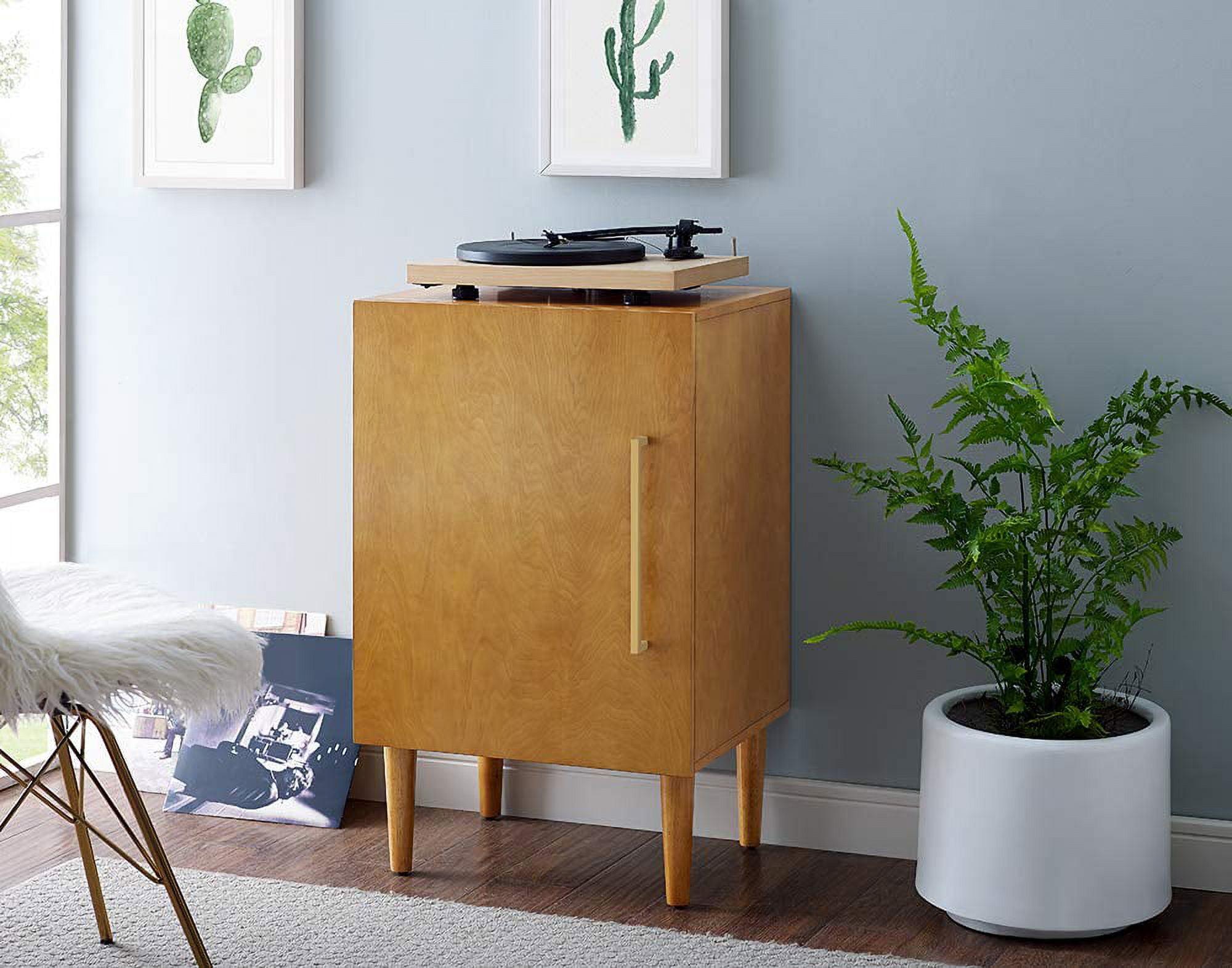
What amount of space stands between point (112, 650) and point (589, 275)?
2.84 feet

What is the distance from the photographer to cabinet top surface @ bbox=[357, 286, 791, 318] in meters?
2.54

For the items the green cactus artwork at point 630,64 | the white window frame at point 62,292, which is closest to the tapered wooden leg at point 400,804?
the white window frame at point 62,292

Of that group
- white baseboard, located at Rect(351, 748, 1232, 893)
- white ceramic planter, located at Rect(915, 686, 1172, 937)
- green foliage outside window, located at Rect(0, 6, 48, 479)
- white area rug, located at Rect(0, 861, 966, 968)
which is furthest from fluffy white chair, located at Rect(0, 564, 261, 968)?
green foliage outside window, located at Rect(0, 6, 48, 479)

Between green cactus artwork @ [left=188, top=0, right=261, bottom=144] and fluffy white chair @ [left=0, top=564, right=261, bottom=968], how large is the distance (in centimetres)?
102

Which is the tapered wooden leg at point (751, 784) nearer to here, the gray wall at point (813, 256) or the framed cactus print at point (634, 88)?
the gray wall at point (813, 256)

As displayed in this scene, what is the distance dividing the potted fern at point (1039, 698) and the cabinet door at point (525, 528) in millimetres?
295

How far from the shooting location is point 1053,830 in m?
2.46

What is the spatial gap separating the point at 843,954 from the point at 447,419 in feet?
3.10

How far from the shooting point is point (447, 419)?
2.63 metres

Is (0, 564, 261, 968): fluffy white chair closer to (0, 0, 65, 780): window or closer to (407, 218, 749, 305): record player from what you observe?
(407, 218, 749, 305): record player

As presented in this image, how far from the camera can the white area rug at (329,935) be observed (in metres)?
2.44

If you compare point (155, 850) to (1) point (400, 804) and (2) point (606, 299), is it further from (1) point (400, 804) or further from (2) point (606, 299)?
(2) point (606, 299)

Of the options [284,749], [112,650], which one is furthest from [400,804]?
[112,650]

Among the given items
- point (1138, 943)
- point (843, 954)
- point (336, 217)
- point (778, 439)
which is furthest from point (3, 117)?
point (1138, 943)
